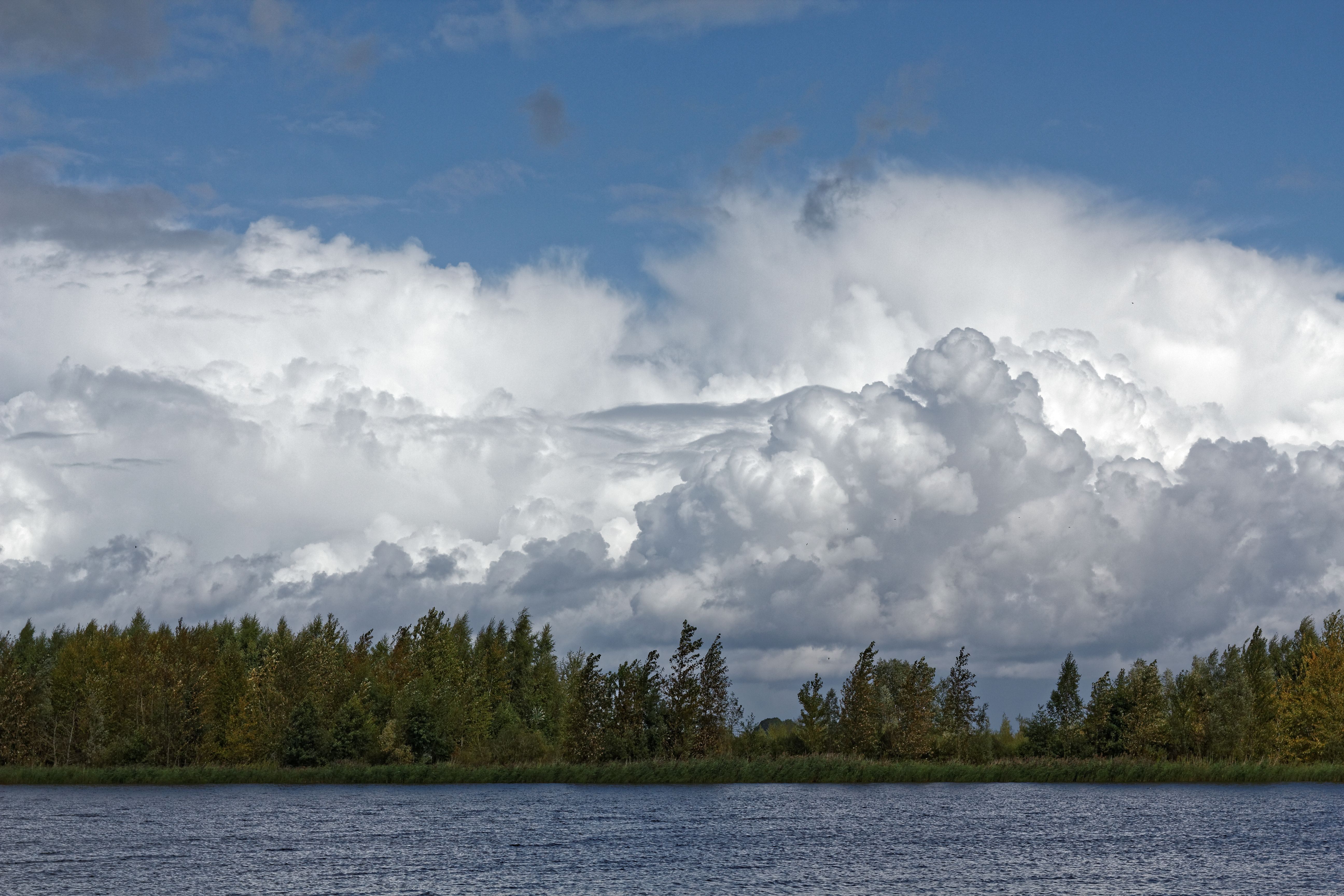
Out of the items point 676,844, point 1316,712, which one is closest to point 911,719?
point 1316,712

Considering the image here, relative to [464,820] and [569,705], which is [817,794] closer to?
[569,705]

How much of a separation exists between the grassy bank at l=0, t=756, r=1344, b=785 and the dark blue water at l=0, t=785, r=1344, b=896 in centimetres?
413

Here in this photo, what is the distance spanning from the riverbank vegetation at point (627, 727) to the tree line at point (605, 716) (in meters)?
0.28

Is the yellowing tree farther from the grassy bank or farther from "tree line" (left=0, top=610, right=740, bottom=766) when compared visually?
"tree line" (left=0, top=610, right=740, bottom=766)

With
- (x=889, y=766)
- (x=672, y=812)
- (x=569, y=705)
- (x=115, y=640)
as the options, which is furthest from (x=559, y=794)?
(x=115, y=640)

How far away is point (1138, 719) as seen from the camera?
151750 millimetres

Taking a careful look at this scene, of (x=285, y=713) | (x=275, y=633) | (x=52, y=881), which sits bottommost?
(x=52, y=881)

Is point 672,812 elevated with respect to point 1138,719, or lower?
lower

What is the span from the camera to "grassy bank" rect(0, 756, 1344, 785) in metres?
138

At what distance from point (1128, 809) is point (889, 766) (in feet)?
115

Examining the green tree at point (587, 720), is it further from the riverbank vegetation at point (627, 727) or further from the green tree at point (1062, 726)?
the green tree at point (1062, 726)

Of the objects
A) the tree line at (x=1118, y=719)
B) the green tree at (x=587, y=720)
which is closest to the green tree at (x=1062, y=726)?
the tree line at (x=1118, y=719)

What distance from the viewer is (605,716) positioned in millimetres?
152125

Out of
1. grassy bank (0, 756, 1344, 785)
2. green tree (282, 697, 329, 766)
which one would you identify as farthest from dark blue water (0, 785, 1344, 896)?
green tree (282, 697, 329, 766)
